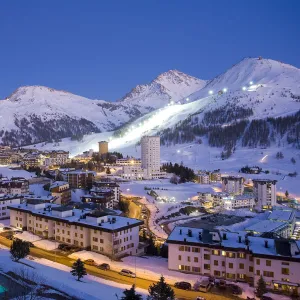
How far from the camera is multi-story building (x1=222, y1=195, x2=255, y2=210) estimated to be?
148 ft

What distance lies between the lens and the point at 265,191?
46781 millimetres

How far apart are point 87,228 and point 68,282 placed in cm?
698

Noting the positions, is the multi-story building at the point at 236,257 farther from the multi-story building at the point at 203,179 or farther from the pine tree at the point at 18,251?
the multi-story building at the point at 203,179

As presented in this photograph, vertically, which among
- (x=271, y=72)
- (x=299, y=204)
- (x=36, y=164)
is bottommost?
(x=299, y=204)

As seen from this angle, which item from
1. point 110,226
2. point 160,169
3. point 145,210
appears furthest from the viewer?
point 160,169

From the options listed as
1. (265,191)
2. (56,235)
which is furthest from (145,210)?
(56,235)

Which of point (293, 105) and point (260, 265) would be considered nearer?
point (260, 265)

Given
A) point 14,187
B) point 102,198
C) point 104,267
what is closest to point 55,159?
point 14,187

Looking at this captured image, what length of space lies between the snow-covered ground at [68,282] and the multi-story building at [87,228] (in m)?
3.17

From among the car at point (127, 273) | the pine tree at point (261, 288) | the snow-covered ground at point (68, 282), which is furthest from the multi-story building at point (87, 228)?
the pine tree at point (261, 288)

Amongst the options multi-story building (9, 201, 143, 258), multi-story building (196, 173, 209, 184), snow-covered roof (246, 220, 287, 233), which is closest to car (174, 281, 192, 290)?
multi-story building (9, 201, 143, 258)

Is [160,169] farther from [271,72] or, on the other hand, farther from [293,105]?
[271,72]

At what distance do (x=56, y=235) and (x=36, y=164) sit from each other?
45.9m

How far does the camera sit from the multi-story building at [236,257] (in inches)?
666
